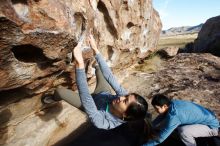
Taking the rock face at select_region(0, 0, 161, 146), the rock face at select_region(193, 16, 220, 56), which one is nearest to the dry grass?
the rock face at select_region(193, 16, 220, 56)

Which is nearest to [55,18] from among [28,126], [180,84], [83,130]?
[28,126]

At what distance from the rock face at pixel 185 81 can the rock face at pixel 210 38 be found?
3.72 m

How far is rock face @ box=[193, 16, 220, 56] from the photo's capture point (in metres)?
16.2

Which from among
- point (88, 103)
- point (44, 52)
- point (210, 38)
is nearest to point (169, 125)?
point (88, 103)

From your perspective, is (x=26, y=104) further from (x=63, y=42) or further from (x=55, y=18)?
(x=55, y=18)

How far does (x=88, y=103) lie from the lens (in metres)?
4.52

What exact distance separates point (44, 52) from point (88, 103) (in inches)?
46.8

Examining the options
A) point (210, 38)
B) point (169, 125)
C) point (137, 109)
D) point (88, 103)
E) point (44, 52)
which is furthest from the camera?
point (210, 38)

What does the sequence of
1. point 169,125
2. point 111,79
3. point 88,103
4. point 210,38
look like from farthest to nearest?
point 210,38
point 111,79
point 169,125
point 88,103

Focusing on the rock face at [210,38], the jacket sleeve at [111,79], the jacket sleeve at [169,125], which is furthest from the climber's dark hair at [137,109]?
the rock face at [210,38]

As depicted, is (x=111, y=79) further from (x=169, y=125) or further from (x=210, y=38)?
(x=210, y=38)

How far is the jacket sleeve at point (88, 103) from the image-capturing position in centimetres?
433

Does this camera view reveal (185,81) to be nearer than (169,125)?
No

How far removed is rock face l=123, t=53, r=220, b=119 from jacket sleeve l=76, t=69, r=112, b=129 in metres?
3.48
